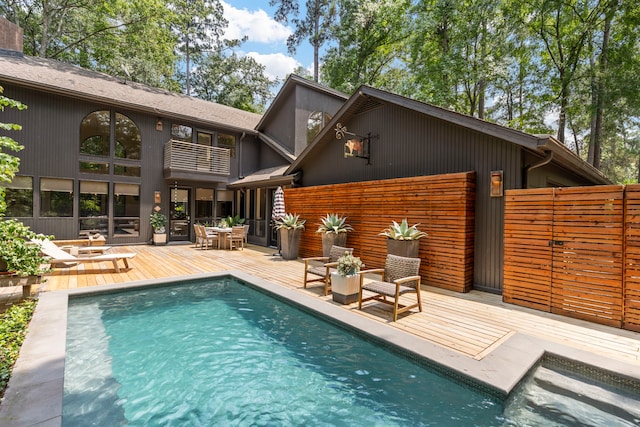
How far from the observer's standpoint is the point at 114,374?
3217mm

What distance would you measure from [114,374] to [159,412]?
948 mm

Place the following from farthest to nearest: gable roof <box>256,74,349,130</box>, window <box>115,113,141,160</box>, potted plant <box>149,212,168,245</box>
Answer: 1. gable roof <box>256,74,349,130</box>
2. potted plant <box>149,212,168,245</box>
3. window <box>115,113,141,160</box>

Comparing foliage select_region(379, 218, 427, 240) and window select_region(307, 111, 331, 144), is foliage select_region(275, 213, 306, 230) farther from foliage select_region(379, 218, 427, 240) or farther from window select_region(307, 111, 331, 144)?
window select_region(307, 111, 331, 144)

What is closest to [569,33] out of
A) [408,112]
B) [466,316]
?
[408,112]

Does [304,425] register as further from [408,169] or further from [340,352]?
[408,169]

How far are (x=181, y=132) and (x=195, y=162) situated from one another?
180 cm

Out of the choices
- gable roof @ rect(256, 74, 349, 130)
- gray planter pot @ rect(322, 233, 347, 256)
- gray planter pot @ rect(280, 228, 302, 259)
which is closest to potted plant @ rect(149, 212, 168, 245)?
gray planter pot @ rect(280, 228, 302, 259)

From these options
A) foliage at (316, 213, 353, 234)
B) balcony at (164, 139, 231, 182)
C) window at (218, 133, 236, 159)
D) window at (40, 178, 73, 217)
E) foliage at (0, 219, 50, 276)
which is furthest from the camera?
window at (218, 133, 236, 159)

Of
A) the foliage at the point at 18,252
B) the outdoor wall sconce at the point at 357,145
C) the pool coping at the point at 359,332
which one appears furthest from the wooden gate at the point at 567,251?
the foliage at the point at 18,252

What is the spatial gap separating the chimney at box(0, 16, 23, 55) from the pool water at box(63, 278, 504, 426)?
13693 millimetres

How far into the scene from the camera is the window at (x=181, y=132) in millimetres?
13258

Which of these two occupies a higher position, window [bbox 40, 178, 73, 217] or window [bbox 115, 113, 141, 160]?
window [bbox 115, 113, 141, 160]

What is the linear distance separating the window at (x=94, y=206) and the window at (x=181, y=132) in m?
3.48

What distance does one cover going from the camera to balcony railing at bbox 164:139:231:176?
12.4 m
